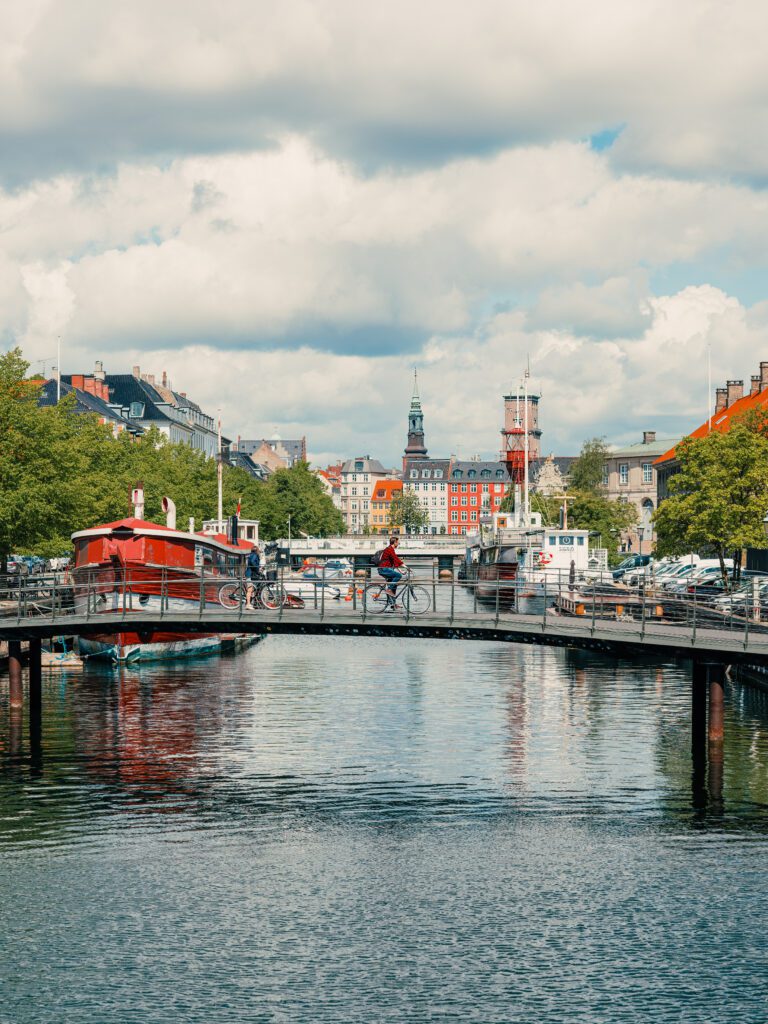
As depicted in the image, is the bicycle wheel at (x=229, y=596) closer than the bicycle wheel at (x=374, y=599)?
No

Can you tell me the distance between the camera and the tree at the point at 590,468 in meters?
169

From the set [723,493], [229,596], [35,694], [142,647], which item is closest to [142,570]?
[35,694]

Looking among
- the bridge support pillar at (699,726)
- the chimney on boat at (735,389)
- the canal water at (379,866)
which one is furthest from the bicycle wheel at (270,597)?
the chimney on boat at (735,389)

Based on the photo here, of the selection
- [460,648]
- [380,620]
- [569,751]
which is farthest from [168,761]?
[460,648]

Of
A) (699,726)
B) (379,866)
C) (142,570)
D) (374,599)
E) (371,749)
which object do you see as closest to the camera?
(379,866)

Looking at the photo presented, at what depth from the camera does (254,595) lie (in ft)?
146

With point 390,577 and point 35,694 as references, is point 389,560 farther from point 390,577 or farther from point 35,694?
point 35,694

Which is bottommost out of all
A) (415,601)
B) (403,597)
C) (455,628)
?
(455,628)

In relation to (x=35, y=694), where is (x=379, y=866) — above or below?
below

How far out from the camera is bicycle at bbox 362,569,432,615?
41.2m

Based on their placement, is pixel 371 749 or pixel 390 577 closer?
pixel 390 577

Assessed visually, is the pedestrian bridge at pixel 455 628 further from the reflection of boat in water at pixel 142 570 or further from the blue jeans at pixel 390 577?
the reflection of boat in water at pixel 142 570

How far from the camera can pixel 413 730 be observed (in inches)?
1809

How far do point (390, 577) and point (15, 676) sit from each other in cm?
1499
